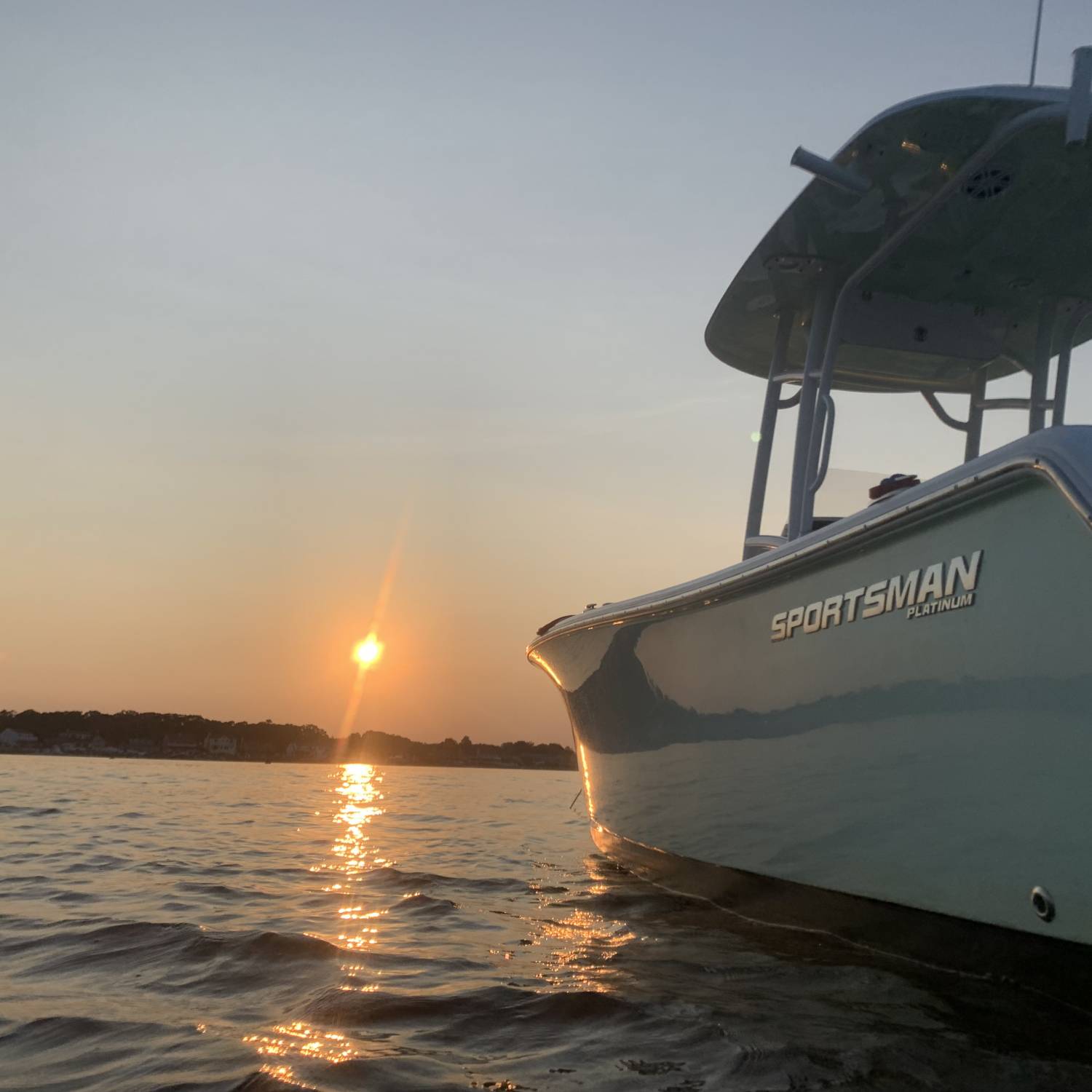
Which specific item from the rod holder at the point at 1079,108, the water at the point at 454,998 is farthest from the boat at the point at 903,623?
the water at the point at 454,998

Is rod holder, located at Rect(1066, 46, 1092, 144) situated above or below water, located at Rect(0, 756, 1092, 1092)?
above

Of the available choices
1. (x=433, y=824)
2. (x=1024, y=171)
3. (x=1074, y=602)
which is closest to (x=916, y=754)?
(x=1074, y=602)

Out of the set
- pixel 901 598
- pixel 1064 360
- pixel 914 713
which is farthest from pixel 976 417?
pixel 914 713

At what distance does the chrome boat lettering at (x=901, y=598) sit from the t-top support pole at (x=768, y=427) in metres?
2.13

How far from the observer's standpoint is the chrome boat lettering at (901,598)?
2.61m

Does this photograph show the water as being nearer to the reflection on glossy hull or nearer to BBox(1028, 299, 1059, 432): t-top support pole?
the reflection on glossy hull

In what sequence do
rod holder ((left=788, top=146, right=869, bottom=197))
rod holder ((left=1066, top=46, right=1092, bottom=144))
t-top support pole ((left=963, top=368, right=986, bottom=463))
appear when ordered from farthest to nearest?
t-top support pole ((left=963, top=368, right=986, bottom=463))
rod holder ((left=788, top=146, right=869, bottom=197))
rod holder ((left=1066, top=46, right=1092, bottom=144))

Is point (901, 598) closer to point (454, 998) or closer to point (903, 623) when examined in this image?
point (903, 623)

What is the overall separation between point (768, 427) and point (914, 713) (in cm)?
318

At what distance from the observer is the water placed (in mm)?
2193

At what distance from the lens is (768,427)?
18.8ft

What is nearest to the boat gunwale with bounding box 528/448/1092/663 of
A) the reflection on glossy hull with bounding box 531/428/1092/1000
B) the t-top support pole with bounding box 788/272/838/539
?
the reflection on glossy hull with bounding box 531/428/1092/1000

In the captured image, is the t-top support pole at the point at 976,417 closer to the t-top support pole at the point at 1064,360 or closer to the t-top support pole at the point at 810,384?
the t-top support pole at the point at 1064,360

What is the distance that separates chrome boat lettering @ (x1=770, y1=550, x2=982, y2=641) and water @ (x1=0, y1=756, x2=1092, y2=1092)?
1042mm
